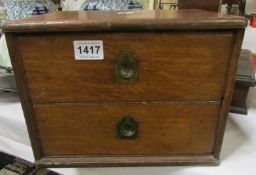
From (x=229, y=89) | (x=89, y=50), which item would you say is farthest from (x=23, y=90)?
(x=229, y=89)

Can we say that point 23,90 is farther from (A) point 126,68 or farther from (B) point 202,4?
(B) point 202,4

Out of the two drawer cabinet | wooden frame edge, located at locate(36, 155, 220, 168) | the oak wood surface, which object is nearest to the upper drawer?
the two drawer cabinet

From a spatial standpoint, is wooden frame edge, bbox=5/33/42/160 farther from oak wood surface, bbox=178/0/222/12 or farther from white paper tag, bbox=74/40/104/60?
oak wood surface, bbox=178/0/222/12

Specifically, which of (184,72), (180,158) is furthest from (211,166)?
(184,72)

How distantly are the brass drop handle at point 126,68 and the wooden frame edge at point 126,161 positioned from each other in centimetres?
15

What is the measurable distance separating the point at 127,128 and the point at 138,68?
11 centimetres

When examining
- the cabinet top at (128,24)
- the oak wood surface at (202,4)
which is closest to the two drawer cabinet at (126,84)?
the cabinet top at (128,24)

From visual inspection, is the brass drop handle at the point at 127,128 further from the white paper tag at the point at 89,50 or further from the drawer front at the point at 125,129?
the white paper tag at the point at 89,50

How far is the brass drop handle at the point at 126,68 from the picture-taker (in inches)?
13.9

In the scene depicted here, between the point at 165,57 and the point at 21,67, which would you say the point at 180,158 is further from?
the point at 21,67

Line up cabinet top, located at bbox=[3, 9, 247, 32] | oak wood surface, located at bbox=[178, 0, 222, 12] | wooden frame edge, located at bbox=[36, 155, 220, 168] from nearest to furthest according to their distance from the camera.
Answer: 1. cabinet top, located at bbox=[3, 9, 247, 32]
2. wooden frame edge, located at bbox=[36, 155, 220, 168]
3. oak wood surface, located at bbox=[178, 0, 222, 12]

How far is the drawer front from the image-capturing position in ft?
1.30

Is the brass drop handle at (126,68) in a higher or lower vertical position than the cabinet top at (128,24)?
lower

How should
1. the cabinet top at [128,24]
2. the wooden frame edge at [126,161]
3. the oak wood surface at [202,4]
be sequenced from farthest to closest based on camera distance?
the oak wood surface at [202,4] < the wooden frame edge at [126,161] < the cabinet top at [128,24]
